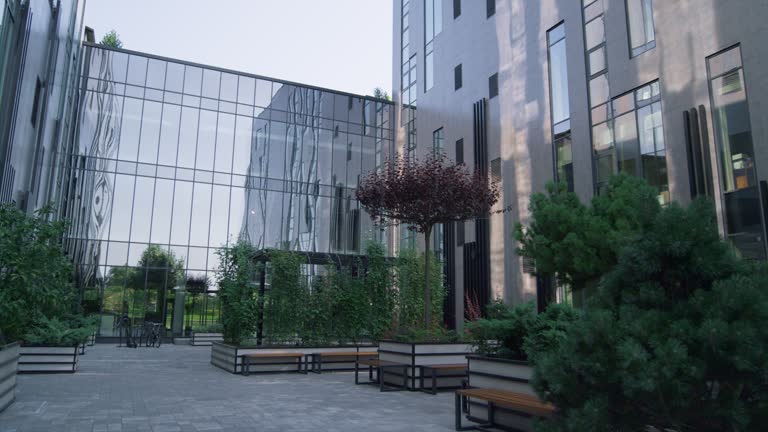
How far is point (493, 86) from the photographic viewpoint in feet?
65.8

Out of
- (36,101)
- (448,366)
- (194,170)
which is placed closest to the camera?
(448,366)

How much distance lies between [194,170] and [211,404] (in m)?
20.1

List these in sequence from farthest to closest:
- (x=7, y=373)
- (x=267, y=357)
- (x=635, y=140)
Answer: (x=635, y=140), (x=267, y=357), (x=7, y=373)

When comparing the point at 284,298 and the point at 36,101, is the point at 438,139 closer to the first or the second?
the point at 284,298

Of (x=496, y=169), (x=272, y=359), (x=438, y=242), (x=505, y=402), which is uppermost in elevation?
(x=496, y=169)

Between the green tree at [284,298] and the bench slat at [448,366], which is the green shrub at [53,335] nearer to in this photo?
the green tree at [284,298]

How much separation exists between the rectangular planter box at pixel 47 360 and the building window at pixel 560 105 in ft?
44.3

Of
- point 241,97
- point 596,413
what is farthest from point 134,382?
point 241,97

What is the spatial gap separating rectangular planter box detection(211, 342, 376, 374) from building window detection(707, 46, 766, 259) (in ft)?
29.0

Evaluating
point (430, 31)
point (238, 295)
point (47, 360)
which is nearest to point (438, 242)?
A: point (430, 31)

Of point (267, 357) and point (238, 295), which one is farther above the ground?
point (238, 295)

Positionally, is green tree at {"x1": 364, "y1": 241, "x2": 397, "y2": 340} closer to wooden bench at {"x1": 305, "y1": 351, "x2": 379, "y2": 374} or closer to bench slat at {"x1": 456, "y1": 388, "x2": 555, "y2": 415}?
wooden bench at {"x1": 305, "y1": 351, "x2": 379, "y2": 374}

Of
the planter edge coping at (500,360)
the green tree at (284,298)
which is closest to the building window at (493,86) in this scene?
the green tree at (284,298)

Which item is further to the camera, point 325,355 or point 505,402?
point 325,355
